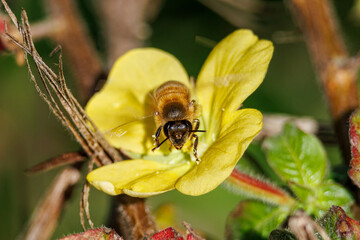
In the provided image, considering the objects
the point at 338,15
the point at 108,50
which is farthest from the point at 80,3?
the point at 338,15

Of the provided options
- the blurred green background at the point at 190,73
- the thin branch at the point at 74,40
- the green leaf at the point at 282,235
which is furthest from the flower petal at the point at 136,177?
the blurred green background at the point at 190,73

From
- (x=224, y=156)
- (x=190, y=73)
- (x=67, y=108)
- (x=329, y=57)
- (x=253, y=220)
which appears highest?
(x=67, y=108)

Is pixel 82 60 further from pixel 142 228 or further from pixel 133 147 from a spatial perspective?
pixel 142 228

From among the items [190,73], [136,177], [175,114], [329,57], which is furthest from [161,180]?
[190,73]

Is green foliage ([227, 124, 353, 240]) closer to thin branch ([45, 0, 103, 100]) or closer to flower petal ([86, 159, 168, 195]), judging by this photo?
flower petal ([86, 159, 168, 195])

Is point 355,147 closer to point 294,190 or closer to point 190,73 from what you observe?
point 294,190

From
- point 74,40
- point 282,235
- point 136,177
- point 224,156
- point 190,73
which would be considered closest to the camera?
point 282,235

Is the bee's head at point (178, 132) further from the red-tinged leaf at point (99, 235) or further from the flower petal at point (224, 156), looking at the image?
the red-tinged leaf at point (99, 235)
